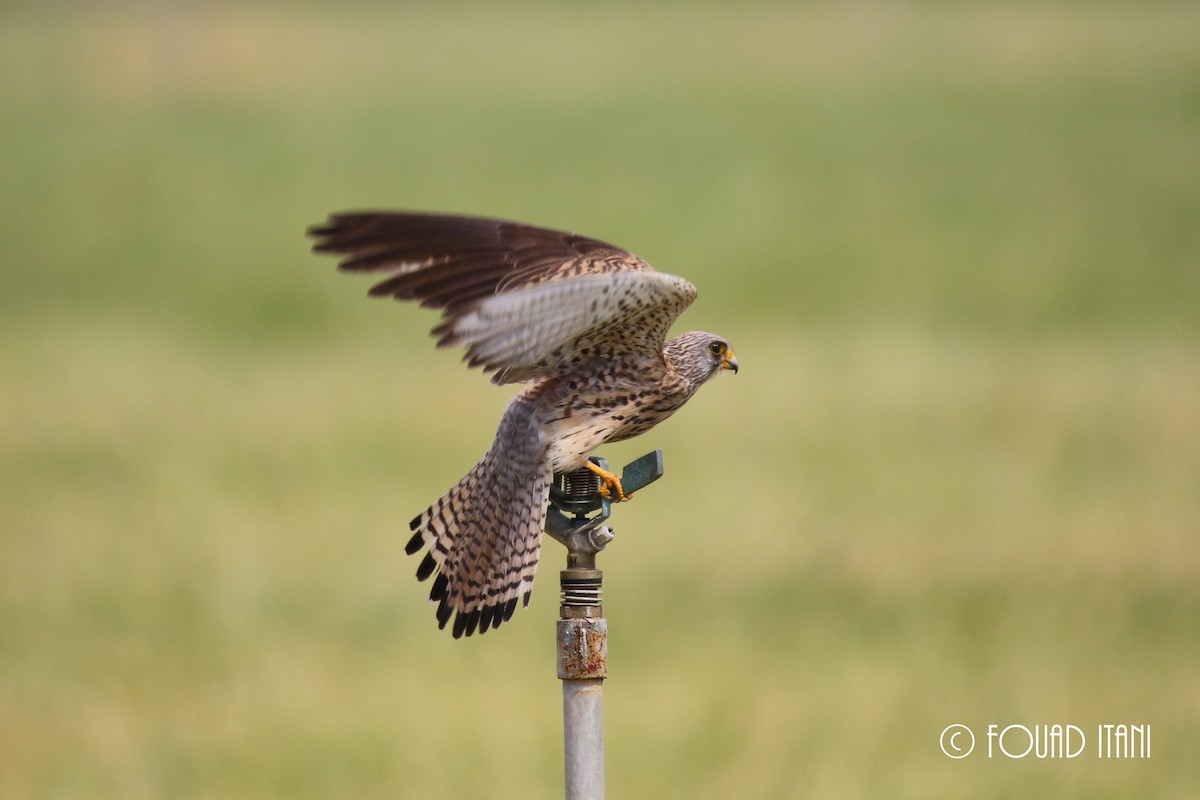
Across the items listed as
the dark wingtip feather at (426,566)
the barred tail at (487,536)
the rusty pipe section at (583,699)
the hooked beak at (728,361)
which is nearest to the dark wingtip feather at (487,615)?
the barred tail at (487,536)

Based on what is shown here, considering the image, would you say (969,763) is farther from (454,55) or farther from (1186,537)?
(454,55)

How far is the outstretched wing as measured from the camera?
3469 millimetres

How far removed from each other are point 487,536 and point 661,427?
8.00m

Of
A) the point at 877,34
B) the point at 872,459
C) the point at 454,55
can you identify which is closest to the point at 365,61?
the point at 454,55

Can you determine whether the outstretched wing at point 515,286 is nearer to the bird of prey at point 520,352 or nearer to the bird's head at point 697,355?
the bird of prey at point 520,352

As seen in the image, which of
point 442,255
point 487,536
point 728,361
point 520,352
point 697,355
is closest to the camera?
point 520,352

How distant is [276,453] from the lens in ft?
36.1

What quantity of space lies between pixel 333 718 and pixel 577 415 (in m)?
3.45

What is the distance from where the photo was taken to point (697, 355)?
4266mm

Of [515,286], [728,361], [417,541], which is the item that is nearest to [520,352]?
[515,286]

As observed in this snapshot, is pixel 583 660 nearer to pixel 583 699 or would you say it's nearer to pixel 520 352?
pixel 583 699

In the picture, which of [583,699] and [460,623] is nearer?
[583,699]

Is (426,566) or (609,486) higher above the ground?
(609,486)

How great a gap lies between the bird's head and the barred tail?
506mm
